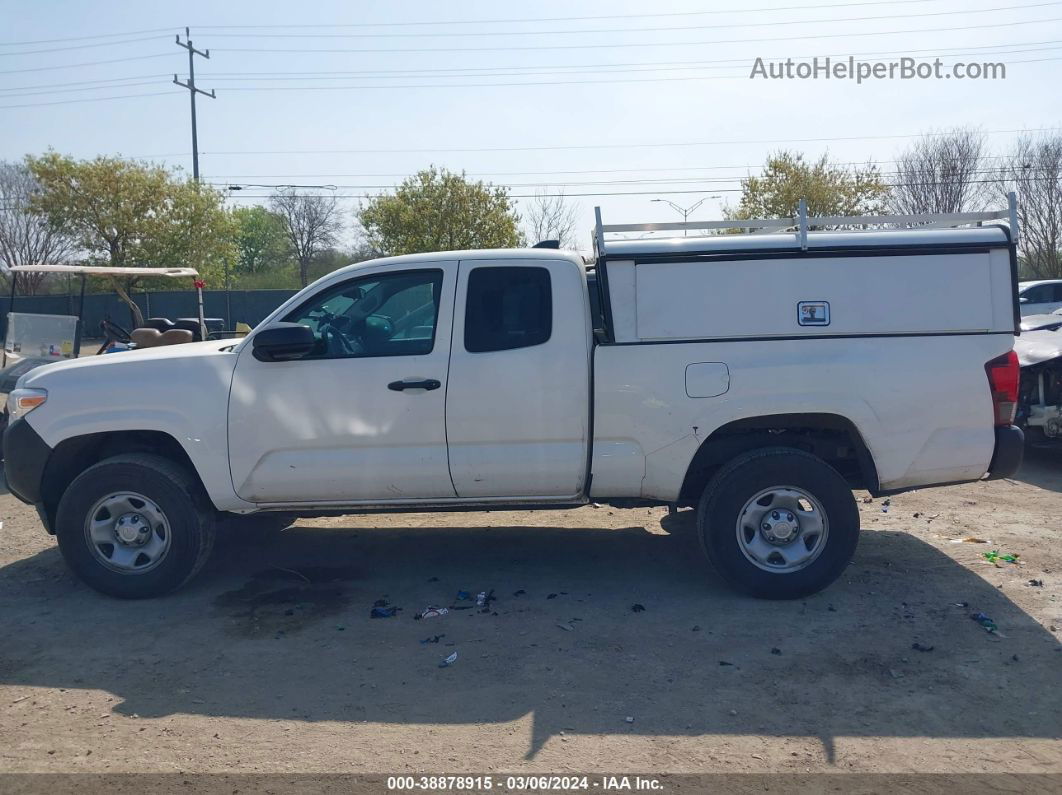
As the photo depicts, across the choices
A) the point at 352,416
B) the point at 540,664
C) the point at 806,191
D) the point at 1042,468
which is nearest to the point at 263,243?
the point at 806,191

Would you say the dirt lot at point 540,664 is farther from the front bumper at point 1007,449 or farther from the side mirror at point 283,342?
the side mirror at point 283,342

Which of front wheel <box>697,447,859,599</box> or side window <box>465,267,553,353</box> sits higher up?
side window <box>465,267,553,353</box>

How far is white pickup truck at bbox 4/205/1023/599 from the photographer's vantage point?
528 cm

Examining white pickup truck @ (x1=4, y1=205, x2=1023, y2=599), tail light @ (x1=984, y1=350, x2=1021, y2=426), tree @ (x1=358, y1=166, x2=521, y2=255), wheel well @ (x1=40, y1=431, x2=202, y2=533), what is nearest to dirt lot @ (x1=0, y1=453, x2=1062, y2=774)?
white pickup truck @ (x1=4, y1=205, x2=1023, y2=599)

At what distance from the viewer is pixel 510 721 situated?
159 inches

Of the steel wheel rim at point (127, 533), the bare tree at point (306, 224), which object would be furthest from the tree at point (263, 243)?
the steel wheel rim at point (127, 533)

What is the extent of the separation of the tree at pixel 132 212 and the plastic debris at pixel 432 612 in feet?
109

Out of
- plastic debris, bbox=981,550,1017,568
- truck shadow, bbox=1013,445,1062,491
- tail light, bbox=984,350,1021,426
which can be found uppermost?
tail light, bbox=984,350,1021,426

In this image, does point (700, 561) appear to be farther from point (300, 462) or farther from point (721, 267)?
point (300, 462)

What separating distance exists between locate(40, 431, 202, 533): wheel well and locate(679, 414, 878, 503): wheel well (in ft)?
10.2

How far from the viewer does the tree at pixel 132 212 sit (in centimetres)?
3356

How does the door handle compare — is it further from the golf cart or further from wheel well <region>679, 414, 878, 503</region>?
the golf cart

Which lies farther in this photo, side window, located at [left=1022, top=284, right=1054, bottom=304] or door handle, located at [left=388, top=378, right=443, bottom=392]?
side window, located at [left=1022, top=284, right=1054, bottom=304]

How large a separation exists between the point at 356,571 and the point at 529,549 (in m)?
1.26
